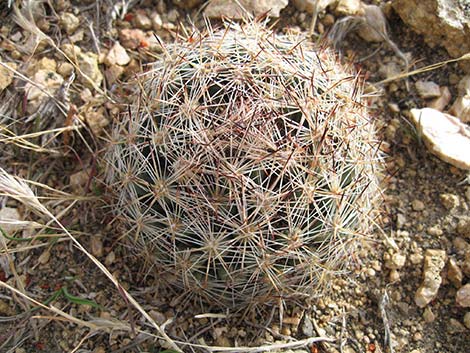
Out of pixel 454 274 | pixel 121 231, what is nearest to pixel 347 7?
pixel 454 274

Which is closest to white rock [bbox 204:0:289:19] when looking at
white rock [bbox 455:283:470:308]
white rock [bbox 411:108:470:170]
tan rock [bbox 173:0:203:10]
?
tan rock [bbox 173:0:203:10]

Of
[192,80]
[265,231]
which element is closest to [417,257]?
[265,231]

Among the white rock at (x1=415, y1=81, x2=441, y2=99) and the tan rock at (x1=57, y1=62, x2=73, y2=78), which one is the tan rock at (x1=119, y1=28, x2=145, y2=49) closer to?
the tan rock at (x1=57, y1=62, x2=73, y2=78)

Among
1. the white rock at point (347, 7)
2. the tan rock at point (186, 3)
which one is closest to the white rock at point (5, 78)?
the tan rock at point (186, 3)

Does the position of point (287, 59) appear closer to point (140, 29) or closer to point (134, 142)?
point (134, 142)

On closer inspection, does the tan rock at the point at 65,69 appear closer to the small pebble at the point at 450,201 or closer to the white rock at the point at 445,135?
the white rock at the point at 445,135
